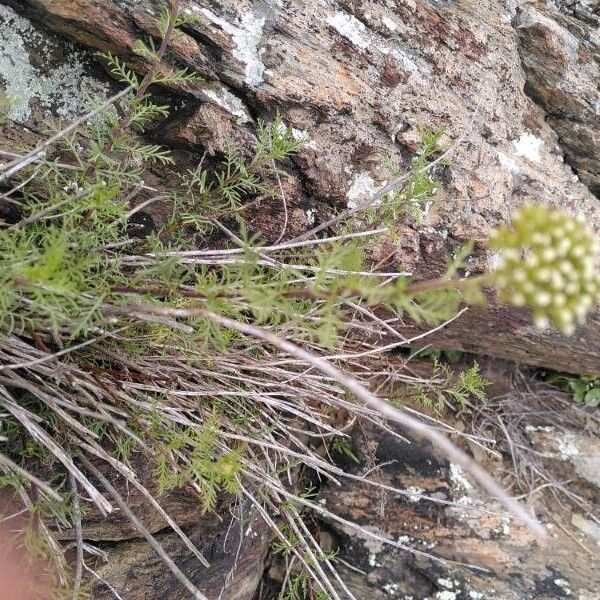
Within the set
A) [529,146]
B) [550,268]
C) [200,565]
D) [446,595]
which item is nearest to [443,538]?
[446,595]

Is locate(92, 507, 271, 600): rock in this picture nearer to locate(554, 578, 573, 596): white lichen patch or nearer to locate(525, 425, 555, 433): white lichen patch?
locate(554, 578, 573, 596): white lichen patch

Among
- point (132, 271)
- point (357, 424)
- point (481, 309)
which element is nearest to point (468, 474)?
point (357, 424)

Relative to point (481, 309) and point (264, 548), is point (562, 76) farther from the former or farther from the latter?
point (264, 548)

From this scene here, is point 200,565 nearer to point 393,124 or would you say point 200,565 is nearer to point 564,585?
point 564,585

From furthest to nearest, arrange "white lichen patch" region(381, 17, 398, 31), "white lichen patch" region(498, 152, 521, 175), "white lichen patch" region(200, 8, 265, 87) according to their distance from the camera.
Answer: "white lichen patch" region(498, 152, 521, 175), "white lichen patch" region(381, 17, 398, 31), "white lichen patch" region(200, 8, 265, 87)

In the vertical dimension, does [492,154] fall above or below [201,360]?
above

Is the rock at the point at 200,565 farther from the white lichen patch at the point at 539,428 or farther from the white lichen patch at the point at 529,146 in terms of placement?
the white lichen patch at the point at 529,146

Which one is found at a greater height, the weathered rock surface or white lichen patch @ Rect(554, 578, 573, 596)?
white lichen patch @ Rect(554, 578, 573, 596)

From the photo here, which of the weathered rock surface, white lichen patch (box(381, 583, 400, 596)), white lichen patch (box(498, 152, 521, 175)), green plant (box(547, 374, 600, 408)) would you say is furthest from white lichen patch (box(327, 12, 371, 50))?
green plant (box(547, 374, 600, 408))
